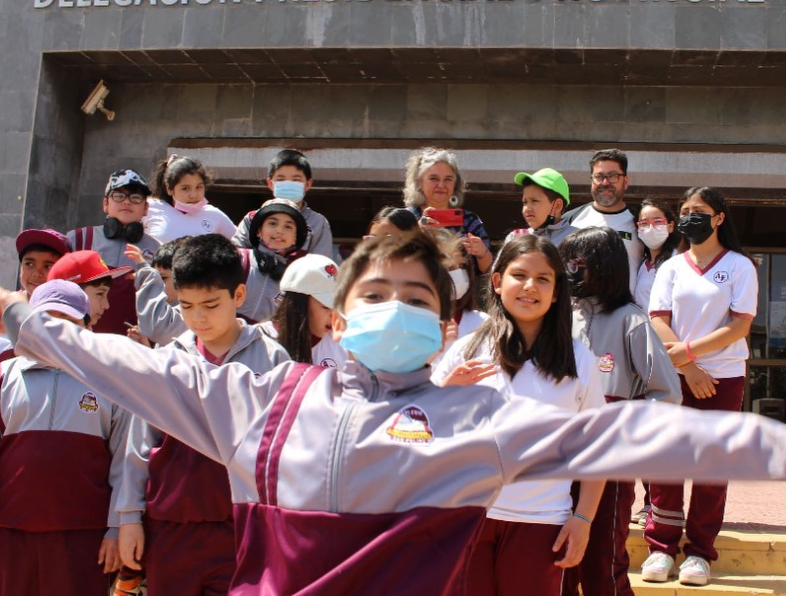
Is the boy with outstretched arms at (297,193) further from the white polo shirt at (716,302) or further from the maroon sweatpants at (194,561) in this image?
the maroon sweatpants at (194,561)

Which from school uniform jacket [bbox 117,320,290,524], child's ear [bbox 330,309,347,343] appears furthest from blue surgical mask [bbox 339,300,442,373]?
school uniform jacket [bbox 117,320,290,524]

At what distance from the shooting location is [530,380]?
3.46 meters

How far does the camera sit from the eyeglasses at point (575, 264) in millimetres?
4266

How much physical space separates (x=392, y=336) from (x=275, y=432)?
336 millimetres

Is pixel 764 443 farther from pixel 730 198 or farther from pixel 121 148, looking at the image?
pixel 121 148

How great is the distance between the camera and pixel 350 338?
7.06 feet

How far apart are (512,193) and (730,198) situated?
219cm

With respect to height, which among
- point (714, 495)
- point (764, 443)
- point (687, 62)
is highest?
point (687, 62)

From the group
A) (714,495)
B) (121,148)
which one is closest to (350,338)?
(714,495)

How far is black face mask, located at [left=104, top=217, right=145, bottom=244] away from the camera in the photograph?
5.47 meters

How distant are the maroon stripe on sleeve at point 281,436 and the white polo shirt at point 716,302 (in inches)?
134

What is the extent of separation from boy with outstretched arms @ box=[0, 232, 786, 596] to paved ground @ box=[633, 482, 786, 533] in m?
3.69

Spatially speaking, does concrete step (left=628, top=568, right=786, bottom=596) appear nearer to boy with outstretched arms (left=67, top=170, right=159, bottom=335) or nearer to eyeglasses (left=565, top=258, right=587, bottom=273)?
eyeglasses (left=565, top=258, right=587, bottom=273)

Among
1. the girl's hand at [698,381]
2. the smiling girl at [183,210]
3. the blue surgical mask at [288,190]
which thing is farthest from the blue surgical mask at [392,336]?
the smiling girl at [183,210]
